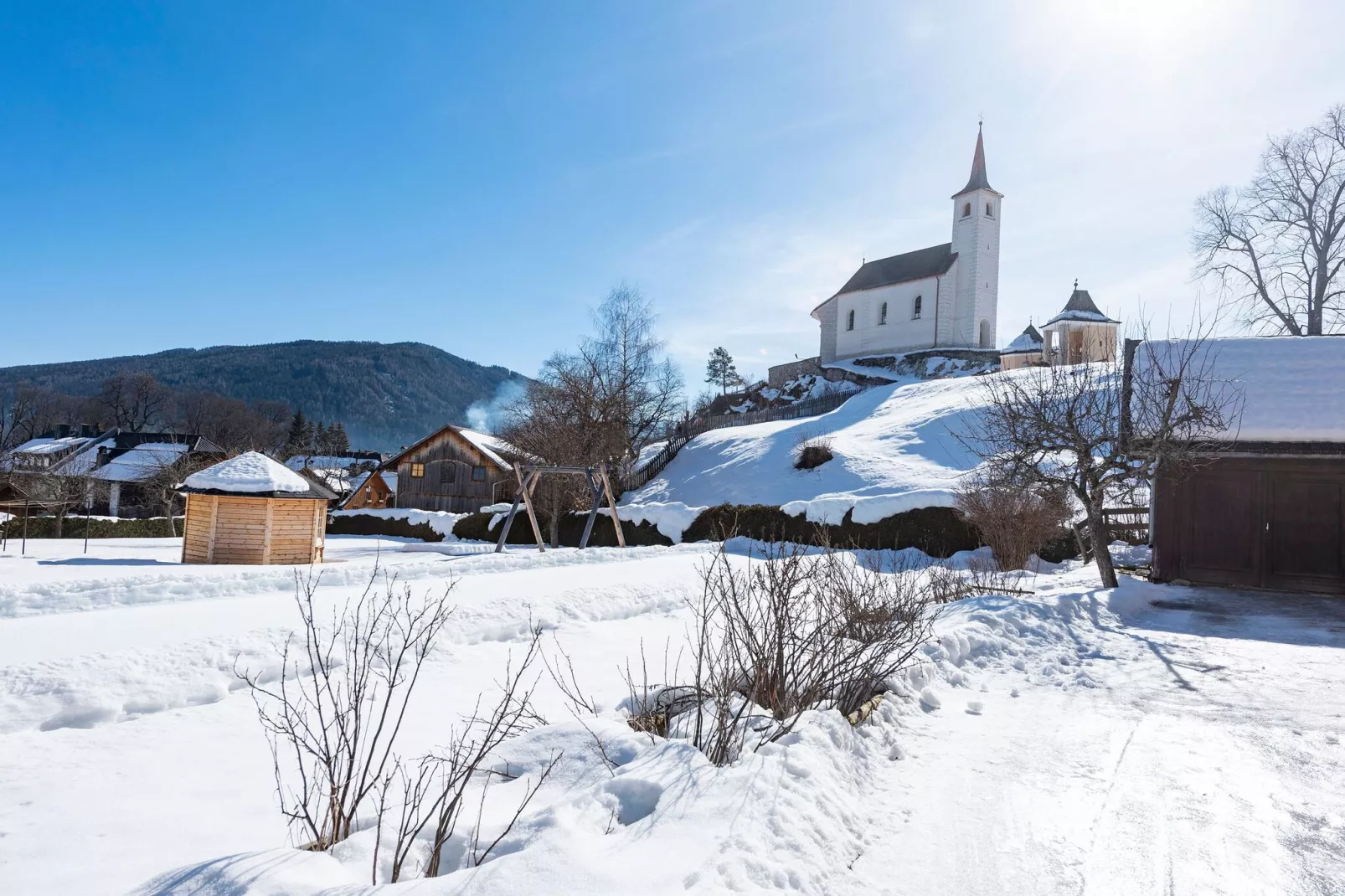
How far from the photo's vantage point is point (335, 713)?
3.08m

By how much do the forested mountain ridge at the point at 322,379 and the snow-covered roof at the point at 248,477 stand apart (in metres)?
108

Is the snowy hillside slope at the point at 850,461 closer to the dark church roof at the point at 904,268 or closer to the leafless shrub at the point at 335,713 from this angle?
the leafless shrub at the point at 335,713

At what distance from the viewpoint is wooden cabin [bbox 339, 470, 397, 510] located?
42875 millimetres

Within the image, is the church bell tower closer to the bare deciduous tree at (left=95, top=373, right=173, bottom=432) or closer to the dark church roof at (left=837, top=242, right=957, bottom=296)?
the dark church roof at (left=837, top=242, right=957, bottom=296)

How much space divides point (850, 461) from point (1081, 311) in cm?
2533

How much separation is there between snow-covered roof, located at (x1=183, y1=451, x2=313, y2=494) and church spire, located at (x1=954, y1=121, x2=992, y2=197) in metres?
45.6

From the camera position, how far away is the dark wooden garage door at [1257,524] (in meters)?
12.4

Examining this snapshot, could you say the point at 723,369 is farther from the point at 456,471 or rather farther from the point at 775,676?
the point at 775,676

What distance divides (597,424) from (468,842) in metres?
29.2

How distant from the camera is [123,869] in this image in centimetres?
267

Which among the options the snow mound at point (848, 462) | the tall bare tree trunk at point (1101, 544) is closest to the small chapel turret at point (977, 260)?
the snow mound at point (848, 462)

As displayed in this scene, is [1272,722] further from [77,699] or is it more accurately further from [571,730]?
[77,699]

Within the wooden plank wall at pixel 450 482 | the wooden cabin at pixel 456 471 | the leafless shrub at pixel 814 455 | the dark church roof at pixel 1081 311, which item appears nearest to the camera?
the leafless shrub at pixel 814 455

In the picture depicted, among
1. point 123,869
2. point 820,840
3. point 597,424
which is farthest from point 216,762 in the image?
point 597,424
